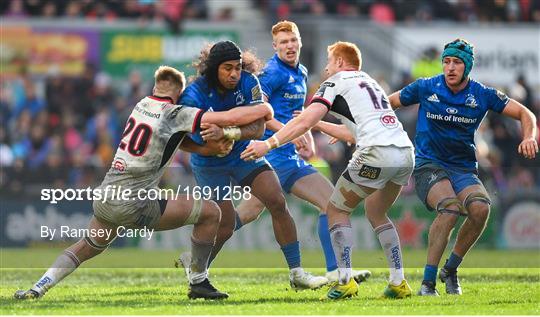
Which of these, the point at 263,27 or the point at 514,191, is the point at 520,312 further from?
the point at 263,27

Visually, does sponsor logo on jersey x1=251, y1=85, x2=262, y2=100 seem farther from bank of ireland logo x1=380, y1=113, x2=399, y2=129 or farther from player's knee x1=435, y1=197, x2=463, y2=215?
player's knee x1=435, y1=197, x2=463, y2=215

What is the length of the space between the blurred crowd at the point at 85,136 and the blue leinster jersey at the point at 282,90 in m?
6.92

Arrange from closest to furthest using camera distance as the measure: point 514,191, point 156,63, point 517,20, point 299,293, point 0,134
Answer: point 299,293 < point 514,191 < point 0,134 < point 156,63 < point 517,20

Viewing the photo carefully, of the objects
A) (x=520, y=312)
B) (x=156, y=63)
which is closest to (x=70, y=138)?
(x=156, y=63)

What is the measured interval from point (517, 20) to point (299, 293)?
18.5 metres

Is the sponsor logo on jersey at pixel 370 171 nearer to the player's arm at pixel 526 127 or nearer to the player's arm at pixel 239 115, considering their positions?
the player's arm at pixel 239 115

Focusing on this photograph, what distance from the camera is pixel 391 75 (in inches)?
1078

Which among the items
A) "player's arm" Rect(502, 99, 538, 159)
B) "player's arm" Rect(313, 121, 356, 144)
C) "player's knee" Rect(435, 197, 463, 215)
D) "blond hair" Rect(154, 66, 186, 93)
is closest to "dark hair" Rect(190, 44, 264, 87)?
"blond hair" Rect(154, 66, 186, 93)

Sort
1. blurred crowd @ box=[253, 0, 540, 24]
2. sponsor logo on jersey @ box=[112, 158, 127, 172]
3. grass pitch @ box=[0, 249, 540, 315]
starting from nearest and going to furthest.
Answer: grass pitch @ box=[0, 249, 540, 315], sponsor logo on jersey @ box=[112, 158, 127, 172], blurred crowd @ box=[253, 0, 540, 24]

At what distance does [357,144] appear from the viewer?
449 inches

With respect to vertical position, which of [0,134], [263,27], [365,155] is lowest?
[0,134]

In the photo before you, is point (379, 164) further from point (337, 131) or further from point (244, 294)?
point (244, 294)

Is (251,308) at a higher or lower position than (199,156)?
lower

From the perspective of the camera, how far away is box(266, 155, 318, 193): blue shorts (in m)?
13.3
